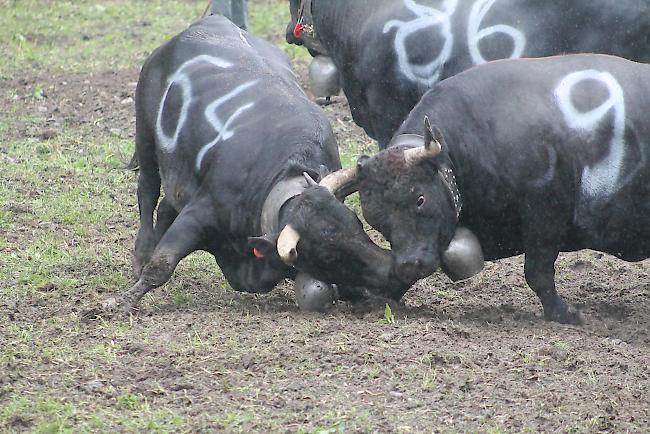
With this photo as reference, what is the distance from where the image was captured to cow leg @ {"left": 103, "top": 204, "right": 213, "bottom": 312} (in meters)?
6.88

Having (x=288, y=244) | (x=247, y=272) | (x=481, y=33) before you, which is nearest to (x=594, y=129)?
(x=481, y=33)

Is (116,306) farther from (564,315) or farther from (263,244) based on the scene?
(564,315)

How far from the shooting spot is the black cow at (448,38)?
25.4ft

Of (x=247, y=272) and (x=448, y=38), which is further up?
(x=448, y=38)

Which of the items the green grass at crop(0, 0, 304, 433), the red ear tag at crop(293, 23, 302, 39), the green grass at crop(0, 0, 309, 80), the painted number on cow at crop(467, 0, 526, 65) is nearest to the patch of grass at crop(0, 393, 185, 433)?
the green grass at crop(0, 0, 304, 433)

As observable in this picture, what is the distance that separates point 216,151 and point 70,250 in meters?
1.52

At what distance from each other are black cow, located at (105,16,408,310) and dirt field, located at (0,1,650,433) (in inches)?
10.4

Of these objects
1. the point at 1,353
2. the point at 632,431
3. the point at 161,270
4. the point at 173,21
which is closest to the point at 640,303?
the point at 632,431

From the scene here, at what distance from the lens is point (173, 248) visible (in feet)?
22.6

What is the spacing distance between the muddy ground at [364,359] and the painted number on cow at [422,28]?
1310 millimetres

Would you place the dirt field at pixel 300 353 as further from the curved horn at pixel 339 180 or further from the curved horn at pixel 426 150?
the curved horn at pixel 426 150

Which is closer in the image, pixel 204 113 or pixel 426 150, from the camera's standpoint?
pixel 426 150

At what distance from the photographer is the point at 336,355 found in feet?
18.9

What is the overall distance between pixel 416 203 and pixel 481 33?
2033mm
